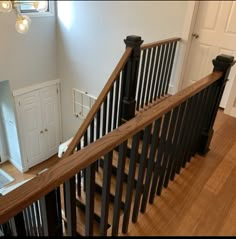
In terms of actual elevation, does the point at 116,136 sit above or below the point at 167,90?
above

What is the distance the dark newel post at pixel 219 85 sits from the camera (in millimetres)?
1934

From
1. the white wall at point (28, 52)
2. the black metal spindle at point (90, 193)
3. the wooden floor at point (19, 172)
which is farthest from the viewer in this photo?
the wooden floor at point (19, 172)

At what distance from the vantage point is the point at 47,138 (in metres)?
6.40

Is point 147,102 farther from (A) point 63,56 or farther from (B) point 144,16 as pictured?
(A) point 63,56

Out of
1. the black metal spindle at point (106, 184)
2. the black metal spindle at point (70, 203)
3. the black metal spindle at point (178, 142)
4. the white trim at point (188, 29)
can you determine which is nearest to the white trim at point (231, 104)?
the white trim at point (188, 29)

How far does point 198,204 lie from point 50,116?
16.7ft

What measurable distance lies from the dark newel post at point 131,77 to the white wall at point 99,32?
4.67ft

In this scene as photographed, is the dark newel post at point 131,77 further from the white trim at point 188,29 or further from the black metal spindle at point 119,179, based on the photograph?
the black metal spindle at point 119,179

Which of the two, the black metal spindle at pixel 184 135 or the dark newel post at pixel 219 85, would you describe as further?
the dark newel post at pixel 219 85

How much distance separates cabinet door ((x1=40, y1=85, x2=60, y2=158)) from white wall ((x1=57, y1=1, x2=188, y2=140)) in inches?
9.9

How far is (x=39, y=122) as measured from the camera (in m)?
5.98

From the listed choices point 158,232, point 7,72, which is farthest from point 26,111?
point 158,232

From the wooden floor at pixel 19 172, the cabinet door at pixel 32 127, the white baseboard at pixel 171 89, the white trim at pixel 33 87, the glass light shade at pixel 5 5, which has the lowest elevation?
the wooden floor at pixel 19 172

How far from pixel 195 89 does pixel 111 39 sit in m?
3.44
